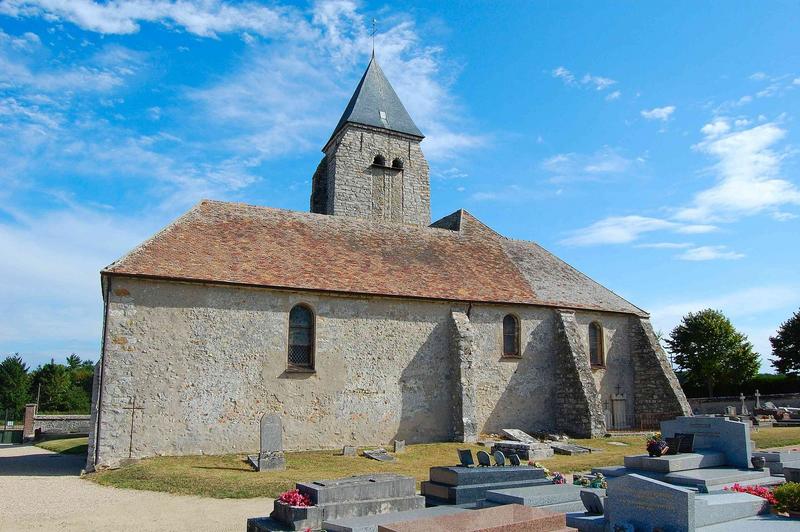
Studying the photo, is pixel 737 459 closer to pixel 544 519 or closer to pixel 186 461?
pixel 544 519

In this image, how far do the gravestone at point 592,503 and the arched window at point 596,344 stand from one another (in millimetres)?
15957

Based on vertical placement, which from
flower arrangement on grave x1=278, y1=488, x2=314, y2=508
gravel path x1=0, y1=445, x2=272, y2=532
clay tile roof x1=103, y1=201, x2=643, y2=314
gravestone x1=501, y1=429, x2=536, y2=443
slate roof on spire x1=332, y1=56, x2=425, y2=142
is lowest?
gravel path x1=0, y1=445, x2=272, y2=532

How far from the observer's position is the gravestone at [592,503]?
331 inches

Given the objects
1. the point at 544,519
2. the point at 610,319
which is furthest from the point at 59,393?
the point at 544,519

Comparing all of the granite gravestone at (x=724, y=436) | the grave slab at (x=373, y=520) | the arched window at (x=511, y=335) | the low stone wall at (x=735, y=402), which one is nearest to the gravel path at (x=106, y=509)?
the grave slab at (x=373, y=520)

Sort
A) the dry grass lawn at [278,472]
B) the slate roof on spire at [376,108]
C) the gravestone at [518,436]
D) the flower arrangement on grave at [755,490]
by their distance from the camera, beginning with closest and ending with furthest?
the flower arrangement on grave at [755,490] → the dry grass lawn at [278,472] → the gravestone at [518,436] → the slate roof on spire at [376,108]

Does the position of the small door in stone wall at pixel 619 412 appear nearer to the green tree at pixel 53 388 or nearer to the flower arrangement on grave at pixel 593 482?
the flower arrangement on grave at pixel 593 482

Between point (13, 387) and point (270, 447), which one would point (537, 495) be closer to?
point (270, 447)

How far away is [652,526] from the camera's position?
720 cm

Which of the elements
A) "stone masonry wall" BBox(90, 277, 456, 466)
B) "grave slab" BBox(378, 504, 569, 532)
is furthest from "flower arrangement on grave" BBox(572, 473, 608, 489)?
"stone masonry wall" BBox(90, 277, 456, 466)

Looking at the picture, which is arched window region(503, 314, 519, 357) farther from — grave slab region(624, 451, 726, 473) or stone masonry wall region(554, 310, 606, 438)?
grave slab region(624, 451, 726, 473)

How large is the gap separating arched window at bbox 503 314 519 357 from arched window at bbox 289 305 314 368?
24.6 ft

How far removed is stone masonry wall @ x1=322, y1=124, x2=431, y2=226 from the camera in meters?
27.4

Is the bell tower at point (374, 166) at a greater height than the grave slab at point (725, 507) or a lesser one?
greater
